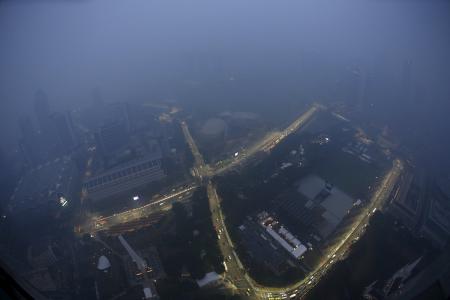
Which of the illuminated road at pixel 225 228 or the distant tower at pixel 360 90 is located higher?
the distant tower at pixel 360 90

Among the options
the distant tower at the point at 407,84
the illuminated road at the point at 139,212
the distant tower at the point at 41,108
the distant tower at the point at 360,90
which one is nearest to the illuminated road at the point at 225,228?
the illuminated road at the point at 139,212

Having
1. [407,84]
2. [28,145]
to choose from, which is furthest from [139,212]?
[407,84]

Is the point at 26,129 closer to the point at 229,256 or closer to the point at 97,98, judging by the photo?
the point at 97,98

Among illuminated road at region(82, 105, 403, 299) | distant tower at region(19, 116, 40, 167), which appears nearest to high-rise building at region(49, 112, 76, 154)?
distant tower at region(19, 116, 40, 167)

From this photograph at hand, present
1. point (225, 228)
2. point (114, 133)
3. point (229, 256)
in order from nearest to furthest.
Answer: point (229, 256)
point (225, 228)
point (114, 133)

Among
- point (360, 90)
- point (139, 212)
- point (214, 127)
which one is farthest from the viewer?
point (360, 90)

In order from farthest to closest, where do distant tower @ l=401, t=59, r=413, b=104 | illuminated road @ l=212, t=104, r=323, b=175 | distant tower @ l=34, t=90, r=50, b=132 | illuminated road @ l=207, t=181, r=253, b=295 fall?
distant tower @ l=401, t=59, r=413, b=104, distant tower @ l=34, t=90, r=50, b=132, illuminated road @ l=212, t=104, r=323, b=175, illuminated road @ l=207, t=181, r=253, b=295

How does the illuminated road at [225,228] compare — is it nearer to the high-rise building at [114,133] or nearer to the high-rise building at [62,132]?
the high-rise building at [114,133]

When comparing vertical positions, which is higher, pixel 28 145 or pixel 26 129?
pixel 26 129

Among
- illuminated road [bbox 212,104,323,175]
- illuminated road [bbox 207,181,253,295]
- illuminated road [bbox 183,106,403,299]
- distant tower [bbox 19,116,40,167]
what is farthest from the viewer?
distant tower [bbox 19,116,40,167]

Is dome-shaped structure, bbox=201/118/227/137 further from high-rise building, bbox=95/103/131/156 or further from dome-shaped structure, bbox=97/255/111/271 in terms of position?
dome-shaped structure, bbox=97/255/111/271
